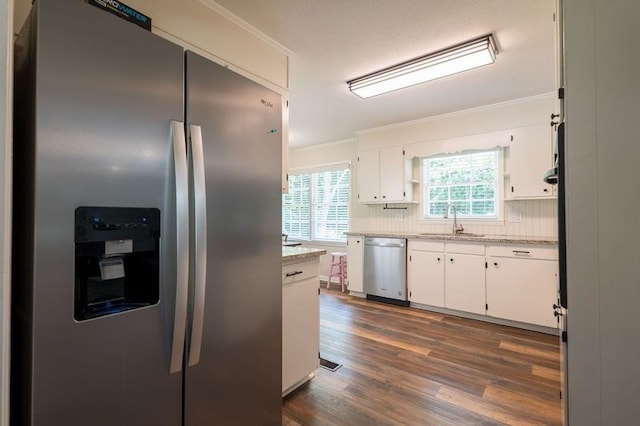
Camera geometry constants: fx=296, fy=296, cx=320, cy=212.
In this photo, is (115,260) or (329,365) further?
(329,365)

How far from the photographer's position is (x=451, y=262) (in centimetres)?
363

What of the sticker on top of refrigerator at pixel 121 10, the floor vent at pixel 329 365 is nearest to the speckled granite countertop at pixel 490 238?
the floor vent at pixel 329 365

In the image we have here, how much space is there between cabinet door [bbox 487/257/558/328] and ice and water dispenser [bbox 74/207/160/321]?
3.47 metres

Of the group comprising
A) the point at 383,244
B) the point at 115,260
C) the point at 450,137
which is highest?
the point at 450,137

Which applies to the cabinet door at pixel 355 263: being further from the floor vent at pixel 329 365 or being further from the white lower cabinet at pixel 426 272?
the floor vent at pixel 329 365

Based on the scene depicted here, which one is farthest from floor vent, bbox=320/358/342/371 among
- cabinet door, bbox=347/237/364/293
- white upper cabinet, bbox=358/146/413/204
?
white upper cabinet, bbox=358/146/413/204

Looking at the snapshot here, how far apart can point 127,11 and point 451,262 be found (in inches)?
146

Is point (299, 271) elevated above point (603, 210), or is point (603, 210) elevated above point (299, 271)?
point (603, 210)

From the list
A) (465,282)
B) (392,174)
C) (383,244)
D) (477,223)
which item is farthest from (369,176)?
(465,282)

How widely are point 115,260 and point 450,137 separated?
397 centimetres

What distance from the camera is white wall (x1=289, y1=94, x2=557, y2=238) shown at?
3398 mm

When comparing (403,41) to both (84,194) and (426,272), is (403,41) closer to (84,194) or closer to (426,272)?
(84,194)

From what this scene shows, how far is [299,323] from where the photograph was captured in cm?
203

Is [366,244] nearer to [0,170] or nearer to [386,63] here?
[386,63]
